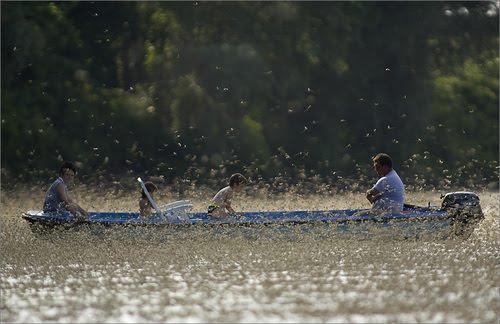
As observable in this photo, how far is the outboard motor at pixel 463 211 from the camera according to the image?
17.7 m

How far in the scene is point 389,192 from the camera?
17672mm

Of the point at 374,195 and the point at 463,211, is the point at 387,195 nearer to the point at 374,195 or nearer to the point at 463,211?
the point at 374,195

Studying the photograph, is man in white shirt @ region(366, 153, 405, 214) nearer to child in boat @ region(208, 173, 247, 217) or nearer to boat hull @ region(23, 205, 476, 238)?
boat hull @ region(23, 205, 476, 238)

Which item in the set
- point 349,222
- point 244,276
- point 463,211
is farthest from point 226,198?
point 244,276

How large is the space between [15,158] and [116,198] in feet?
15.0

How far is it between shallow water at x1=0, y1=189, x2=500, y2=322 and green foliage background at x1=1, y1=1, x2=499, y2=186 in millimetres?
15445


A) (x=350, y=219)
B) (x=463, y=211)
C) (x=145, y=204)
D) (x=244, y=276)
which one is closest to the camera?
(x=244, y=276)

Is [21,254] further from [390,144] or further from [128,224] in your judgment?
[390,144]

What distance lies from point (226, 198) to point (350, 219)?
7.83 feet

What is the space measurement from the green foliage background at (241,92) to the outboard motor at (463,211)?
693 inches

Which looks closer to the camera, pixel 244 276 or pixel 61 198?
pixel 244 276

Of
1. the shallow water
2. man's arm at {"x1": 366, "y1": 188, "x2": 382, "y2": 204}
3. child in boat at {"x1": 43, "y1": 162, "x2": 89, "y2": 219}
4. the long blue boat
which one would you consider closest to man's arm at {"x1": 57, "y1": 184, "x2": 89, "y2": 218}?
child in boat at {"x1": 43, "y1": 162, "x2": 89, "y2": 219}

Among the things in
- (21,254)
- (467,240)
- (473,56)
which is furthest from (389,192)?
(473,56)

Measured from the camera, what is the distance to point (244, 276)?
46.0 ft
